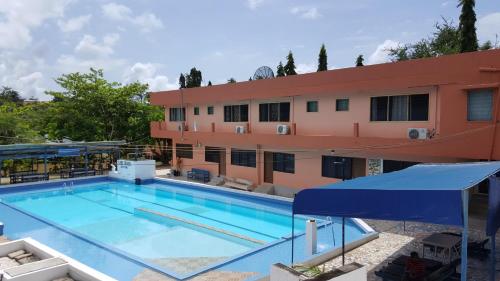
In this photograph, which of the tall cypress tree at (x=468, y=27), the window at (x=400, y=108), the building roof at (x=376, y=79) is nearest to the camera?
the building roof at (x=376, y=79)

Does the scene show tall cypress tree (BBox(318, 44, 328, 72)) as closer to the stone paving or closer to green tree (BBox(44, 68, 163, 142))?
green tree (BBox(44, 68, 163, 142))

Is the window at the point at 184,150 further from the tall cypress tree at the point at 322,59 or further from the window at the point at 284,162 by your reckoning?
the tall cypress tree at the point at 322,59

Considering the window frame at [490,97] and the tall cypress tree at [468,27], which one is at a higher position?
the tall cypress tree at [468,27]

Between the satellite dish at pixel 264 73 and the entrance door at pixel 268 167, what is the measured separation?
5090mm

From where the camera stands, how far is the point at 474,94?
1244 centimetres

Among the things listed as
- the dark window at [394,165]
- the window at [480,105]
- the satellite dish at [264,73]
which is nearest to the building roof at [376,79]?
the window at [480,105]

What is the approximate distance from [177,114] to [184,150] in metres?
2.89

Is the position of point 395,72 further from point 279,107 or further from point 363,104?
point 279,107

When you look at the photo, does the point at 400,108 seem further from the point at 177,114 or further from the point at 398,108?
the point at 177,114

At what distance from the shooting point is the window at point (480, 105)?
39.7ft

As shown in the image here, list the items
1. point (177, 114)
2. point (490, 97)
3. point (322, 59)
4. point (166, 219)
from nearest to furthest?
point (490, 97)
point (166, 219)
point (177, 114)
point (322, 59)

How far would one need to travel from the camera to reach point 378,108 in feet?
52.0

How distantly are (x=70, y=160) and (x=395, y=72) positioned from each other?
23.2 metres

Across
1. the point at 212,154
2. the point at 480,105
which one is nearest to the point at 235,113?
the point at 212,154
